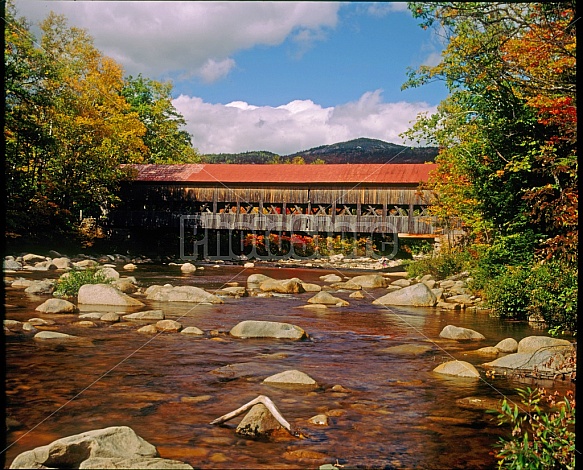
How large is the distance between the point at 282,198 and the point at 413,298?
16457mm

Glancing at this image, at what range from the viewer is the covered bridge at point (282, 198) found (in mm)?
30312

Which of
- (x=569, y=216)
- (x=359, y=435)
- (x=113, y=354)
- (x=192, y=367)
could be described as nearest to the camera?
(x=359, y=435)

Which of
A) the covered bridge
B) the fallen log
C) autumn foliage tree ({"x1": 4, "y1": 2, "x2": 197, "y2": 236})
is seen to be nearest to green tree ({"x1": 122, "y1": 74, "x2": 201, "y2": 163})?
autumn foliage tree ({"x1": 4, "y1": 2, "x2": 197, "y2": 236})

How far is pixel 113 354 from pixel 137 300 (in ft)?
18.1

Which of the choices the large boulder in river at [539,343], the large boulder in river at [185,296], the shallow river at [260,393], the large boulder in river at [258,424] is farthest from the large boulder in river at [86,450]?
the large boulder in river at [185,296]

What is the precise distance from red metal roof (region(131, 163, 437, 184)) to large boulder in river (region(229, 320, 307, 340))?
19.0 metres

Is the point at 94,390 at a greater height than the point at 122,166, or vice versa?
the point at 122,166

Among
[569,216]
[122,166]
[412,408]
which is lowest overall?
[412,408]

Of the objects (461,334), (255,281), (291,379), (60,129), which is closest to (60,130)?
(60,129)

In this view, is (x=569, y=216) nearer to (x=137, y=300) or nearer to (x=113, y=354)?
(x=113, y=354)

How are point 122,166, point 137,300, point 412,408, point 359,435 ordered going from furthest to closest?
Result: 1. point 122,166
2. point 137,300
3. point 412,408
4. point 359,435

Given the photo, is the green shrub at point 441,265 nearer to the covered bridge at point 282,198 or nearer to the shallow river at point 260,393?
the covered bridge at point 282,198

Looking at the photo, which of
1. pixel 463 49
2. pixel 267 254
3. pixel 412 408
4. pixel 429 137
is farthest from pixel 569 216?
pixel 267 254

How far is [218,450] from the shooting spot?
572cm
